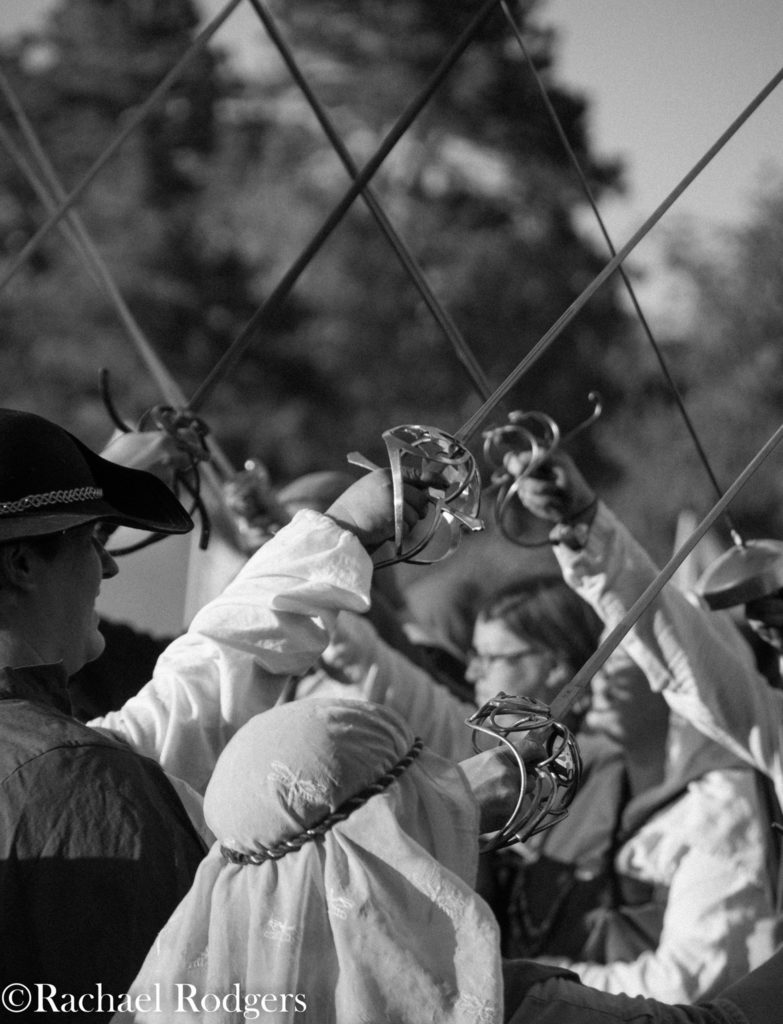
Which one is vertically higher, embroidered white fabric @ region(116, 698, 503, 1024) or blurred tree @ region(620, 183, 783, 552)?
blurred tree @ region(620, 183, 783, 552)

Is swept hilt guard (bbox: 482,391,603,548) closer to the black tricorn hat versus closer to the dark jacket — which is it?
the black tricorn hat

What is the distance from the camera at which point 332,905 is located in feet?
3.69

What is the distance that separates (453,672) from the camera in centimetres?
372

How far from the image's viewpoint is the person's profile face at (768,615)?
2.15 meters

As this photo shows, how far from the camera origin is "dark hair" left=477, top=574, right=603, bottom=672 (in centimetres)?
312

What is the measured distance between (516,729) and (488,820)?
0.27 ft

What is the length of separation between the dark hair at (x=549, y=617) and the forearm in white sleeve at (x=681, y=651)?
812 mm

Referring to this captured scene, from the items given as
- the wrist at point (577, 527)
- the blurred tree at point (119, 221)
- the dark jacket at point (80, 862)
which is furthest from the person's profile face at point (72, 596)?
the blurred tree at point (119, 221)

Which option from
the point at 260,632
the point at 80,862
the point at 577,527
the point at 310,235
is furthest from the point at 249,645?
the point at 310,235

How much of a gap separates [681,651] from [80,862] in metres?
1.16

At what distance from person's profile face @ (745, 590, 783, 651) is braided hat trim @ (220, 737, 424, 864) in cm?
110

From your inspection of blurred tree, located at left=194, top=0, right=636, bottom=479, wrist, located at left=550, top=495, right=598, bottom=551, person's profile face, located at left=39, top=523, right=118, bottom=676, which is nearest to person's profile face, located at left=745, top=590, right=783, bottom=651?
wrist, located at left=550, top=495, right=598, bottom=551

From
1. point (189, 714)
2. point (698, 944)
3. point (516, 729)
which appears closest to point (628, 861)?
point (698, 944)

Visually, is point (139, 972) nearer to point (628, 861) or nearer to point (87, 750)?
point (87, 750)
